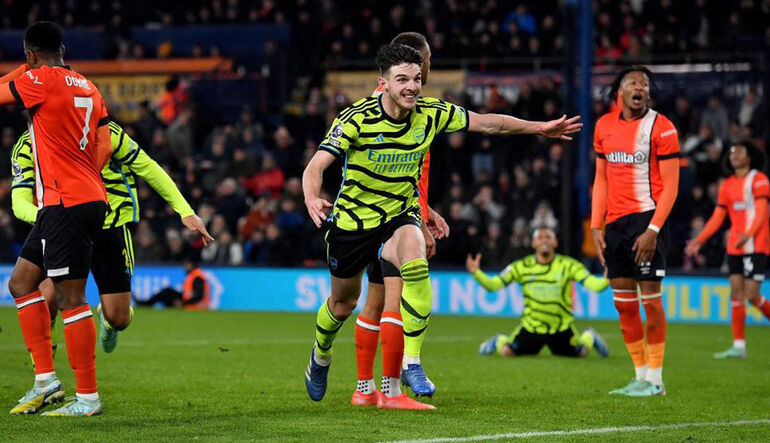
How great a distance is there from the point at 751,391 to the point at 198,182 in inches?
622

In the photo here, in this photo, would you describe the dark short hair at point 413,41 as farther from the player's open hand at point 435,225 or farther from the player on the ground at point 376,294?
the player's open hand at point 435,225

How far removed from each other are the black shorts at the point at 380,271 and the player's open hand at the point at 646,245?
193cm

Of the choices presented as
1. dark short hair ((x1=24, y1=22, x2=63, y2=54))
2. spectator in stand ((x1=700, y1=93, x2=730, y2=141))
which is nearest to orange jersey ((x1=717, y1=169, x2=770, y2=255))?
spectator in stand ((x1=700, y1=93, x2=730, y2=141))

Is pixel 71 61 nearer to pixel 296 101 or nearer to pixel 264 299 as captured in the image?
pixel 296 101

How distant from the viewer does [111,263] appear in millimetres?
7859

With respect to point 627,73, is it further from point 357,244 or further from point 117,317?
point 117,317

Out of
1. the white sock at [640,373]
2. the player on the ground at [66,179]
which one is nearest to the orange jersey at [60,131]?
the player on the ground at [66,179]

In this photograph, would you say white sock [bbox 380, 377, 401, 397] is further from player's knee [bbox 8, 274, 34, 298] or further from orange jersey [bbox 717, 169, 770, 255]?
orange jersey [bbox 717, 169, 770, 255]

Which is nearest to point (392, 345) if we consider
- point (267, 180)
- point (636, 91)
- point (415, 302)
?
point (415, 302)

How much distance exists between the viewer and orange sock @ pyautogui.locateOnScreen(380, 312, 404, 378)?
791 centimetres

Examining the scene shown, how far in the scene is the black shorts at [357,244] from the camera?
7.55m

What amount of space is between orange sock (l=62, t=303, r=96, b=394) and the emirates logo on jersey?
398 centimetres

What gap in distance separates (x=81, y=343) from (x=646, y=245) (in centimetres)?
391

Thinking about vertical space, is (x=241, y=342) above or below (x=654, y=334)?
below
